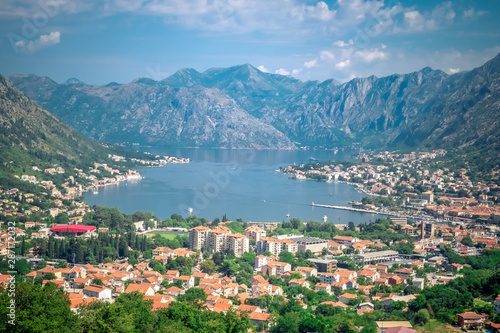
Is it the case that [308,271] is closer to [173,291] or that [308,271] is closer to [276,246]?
[276,246]

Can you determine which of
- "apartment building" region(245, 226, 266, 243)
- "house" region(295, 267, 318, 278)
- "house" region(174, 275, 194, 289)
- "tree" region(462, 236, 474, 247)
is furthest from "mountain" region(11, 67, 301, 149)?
"house" region(174, 275, 194, 289)

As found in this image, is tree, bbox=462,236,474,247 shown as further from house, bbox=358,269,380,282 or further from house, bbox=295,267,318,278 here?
house, bbox=295,267,318,278

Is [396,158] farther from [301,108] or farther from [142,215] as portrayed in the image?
[301,108]

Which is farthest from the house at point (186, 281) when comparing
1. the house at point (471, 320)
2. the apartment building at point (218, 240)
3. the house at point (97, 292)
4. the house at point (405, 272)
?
the house at point (471, 320)

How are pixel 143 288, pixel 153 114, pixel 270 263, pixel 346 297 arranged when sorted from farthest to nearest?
pixel 153 114 → pixel 270 263 → pixel 346 297 → pixel 143 288

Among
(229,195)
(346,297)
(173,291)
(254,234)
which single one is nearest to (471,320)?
(346,297)
